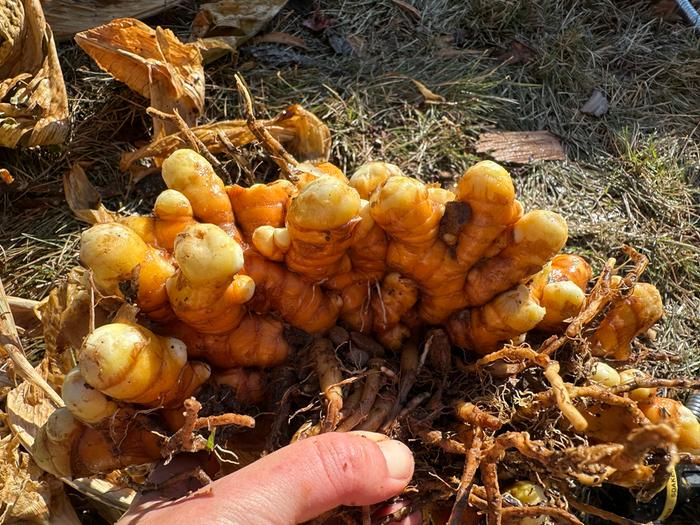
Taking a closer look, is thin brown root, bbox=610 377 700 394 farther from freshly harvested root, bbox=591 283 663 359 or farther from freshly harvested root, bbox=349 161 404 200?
freshly harvested root, bbox=349 161 404 200

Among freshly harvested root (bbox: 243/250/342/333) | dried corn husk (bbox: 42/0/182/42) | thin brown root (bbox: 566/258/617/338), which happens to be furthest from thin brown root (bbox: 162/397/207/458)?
dried corn husk (bbox: 42/0/182/42)

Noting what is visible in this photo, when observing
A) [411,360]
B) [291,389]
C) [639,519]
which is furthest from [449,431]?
[639,519]

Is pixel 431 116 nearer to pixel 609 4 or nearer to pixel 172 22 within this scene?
pixel 172 22

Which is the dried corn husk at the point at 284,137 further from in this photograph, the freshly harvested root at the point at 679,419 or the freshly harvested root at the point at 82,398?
the freshly harvested root at the point at 679,419

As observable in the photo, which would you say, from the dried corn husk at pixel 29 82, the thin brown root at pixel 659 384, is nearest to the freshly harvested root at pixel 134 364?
the thin brown root at pixel 659 384

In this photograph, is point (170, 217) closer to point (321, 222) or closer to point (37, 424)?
point (321, 222)
